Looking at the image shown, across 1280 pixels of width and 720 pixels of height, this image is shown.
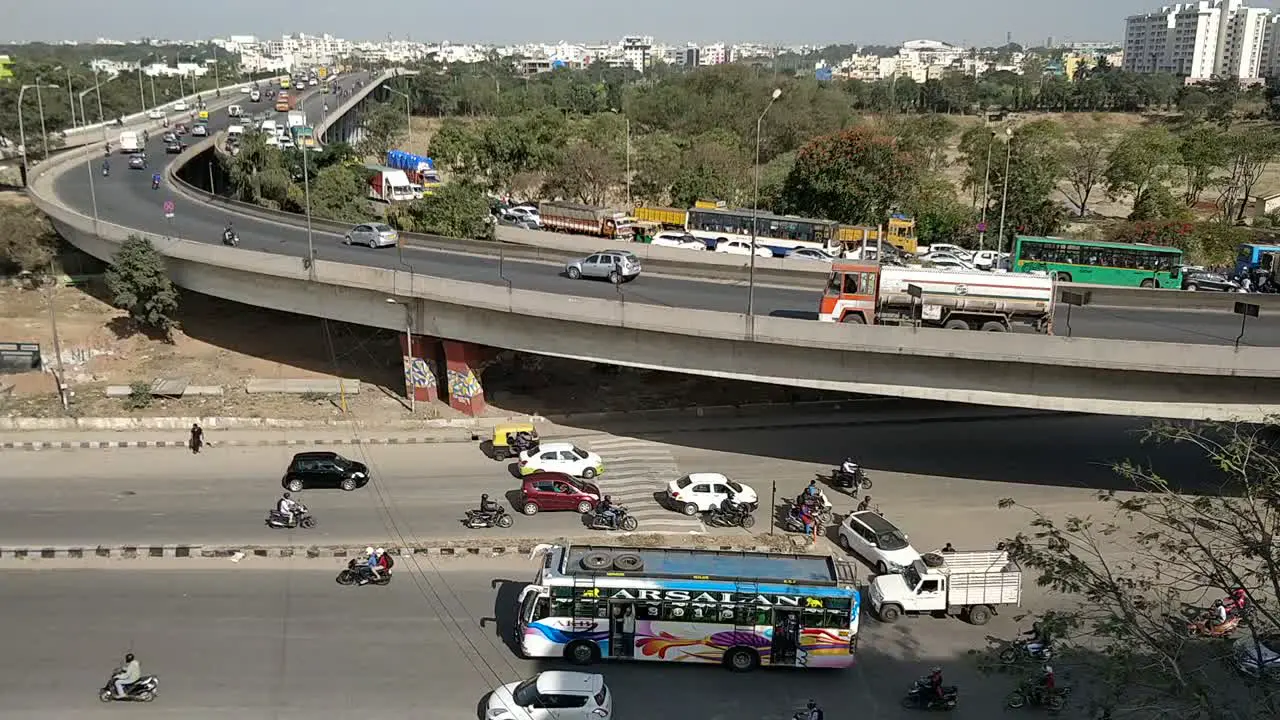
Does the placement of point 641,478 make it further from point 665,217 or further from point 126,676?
point 665,217

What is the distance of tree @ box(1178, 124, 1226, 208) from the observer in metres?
59.8

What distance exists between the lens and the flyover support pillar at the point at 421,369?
31.0 meters

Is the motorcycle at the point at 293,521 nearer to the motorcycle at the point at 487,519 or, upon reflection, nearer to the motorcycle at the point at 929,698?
Answer: the motorcycle at the point at 487,519

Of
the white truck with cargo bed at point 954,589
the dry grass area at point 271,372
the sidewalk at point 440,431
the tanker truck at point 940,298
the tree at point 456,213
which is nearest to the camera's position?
the white truck with cargo bed at point 954,589

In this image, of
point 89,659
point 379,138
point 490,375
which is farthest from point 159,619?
point 379,138

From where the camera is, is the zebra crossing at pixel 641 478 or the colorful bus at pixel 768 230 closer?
the zebra crossing at pixel 641 478

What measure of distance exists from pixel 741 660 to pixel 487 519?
811 centimetres

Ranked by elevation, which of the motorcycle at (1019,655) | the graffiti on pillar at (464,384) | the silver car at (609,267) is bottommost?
the graffiti on pillar at (464,384)

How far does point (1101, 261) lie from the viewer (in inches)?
1578

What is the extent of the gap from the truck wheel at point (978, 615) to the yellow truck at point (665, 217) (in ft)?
118

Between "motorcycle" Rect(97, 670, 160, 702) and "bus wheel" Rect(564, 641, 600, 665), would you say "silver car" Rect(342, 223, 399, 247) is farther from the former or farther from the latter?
"bus wheel" Rect(564, 641, 600, 665)

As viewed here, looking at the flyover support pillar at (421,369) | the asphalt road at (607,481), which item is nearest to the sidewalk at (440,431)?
the asphalt road at (607,481)

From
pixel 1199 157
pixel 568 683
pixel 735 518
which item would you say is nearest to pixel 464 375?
pixel 735 518

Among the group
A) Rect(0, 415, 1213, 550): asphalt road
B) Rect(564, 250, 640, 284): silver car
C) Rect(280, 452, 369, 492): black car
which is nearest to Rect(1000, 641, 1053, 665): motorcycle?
Rect(0, 415, 1213, 550): asphalt road
